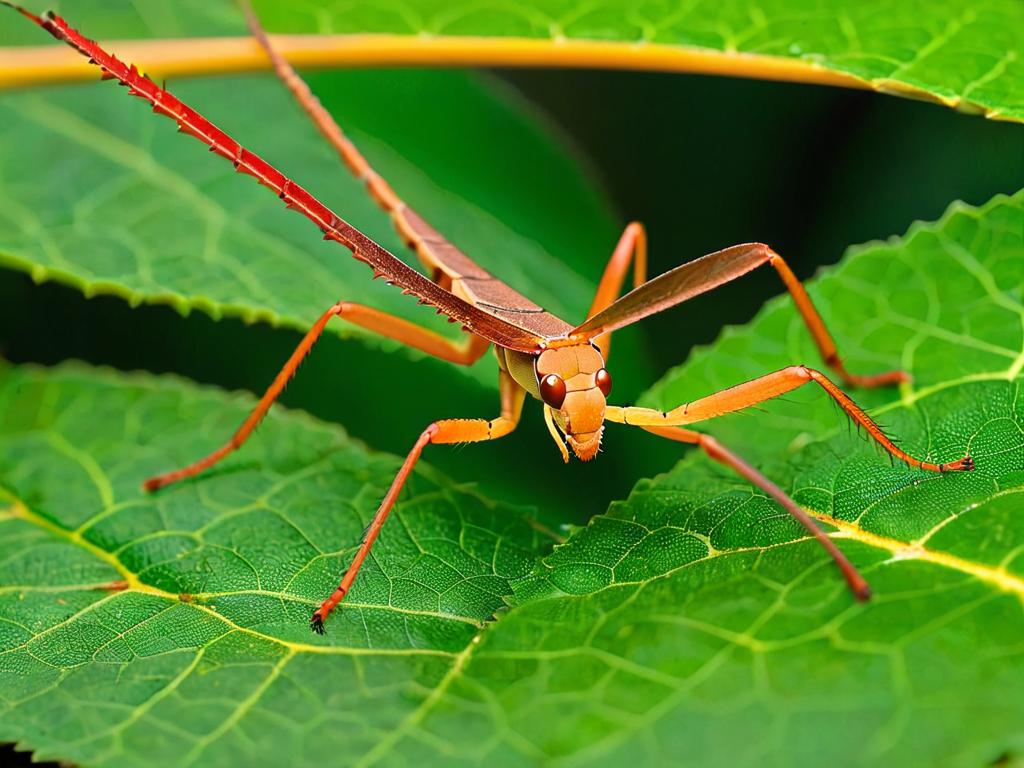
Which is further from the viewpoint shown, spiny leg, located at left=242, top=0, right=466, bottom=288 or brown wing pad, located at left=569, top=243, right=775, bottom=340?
spiny leg, located at left=242, top=0, right=466, bottom=288

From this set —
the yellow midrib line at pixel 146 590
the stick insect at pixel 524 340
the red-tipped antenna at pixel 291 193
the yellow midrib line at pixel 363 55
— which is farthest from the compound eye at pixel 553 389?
the yellow midrib line at pixel 363 55

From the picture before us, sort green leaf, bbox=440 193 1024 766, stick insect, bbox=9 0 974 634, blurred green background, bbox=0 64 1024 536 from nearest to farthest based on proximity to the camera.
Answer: green leaf, bbox=440 193 1024 766 → stick insect, bbox=9 0 974 634 → blurred green background, bbox=0 64 1024 536

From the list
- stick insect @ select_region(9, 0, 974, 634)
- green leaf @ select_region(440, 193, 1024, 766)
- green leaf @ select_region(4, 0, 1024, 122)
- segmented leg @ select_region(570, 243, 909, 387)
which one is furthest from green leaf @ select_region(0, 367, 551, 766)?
green leaf @ select_region(4, 0, 1024, 122)

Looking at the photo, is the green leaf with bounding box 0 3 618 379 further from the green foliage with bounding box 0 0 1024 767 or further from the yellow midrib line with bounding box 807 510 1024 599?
the yellow midrib line with bounding box 807 510 1024 599

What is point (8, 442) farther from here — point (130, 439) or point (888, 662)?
point (888, 662)

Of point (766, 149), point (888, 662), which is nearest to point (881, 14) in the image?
point (766, 149)
